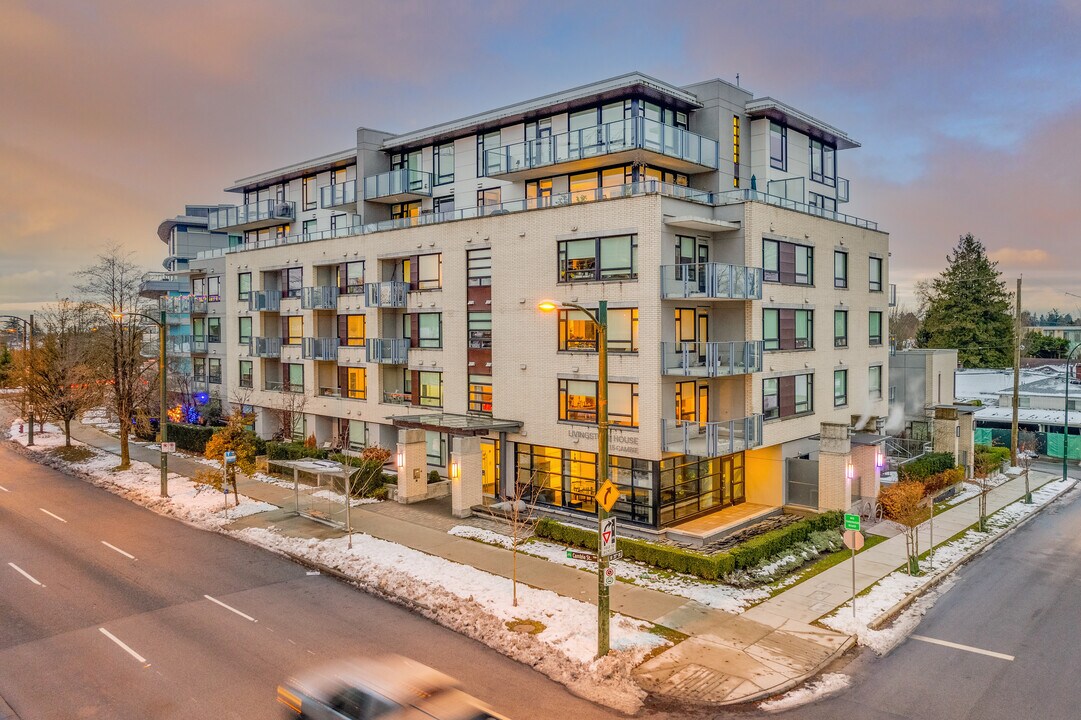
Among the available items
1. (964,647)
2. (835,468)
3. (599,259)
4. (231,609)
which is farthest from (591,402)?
(964,647)

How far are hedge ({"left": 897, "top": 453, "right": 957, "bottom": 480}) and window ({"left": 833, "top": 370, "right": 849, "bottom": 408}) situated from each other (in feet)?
12.3

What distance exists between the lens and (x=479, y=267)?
101ft

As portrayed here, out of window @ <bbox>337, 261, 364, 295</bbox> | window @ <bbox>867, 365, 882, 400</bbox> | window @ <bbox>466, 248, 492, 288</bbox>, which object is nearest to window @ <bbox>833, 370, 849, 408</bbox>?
window @ <bbox>867, 365, 882, 400</bbox>

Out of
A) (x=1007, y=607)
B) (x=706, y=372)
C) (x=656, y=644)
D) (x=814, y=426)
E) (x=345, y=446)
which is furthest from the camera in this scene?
(x=345, y=446)

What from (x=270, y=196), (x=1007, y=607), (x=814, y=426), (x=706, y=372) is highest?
(x=270, y=196)

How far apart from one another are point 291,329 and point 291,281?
2.88 meters

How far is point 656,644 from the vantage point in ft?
53.6

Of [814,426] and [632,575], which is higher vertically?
[814,426]

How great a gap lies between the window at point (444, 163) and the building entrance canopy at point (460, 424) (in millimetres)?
11881

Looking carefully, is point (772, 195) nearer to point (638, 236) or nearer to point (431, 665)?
point (638, 236)

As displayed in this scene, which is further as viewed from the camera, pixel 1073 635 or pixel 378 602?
pixel 378 602

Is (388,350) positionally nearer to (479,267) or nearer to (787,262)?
(479,267)

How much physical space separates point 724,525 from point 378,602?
13.1 meters

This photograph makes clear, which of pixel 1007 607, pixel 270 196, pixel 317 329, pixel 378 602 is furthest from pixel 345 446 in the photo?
pixel 1007 607
